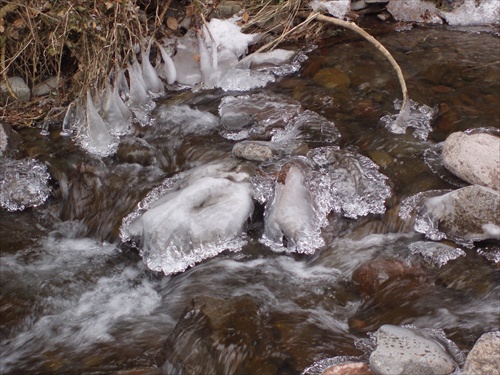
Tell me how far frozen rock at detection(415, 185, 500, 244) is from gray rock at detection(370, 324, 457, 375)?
3.03ft

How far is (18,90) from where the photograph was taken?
15.5 ft

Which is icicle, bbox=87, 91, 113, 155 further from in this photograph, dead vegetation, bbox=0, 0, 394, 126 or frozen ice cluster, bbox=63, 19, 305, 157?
dead vegetation, bbox=0, 0, 394, 126

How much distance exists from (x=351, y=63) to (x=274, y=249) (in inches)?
90.8

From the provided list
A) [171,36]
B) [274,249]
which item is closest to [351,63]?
[171,36]

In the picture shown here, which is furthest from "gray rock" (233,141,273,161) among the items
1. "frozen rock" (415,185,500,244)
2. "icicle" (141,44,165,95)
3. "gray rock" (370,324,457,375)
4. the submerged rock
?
"gray rock" (370,324,457,375)

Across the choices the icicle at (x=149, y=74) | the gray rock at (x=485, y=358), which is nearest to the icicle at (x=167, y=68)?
the icicle at (x=149, y=74)

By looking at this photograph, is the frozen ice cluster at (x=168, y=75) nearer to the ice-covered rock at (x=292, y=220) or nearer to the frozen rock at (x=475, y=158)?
the ice-covered rock at (x=292, y=220)

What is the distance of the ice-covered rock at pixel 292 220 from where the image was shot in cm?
350

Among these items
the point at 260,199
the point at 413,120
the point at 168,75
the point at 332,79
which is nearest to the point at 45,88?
the point at 168,75

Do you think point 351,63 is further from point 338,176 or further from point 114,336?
point 114,336

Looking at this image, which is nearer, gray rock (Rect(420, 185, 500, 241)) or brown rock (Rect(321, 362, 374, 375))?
brown rock (Rect(321, 362, 374, 375))

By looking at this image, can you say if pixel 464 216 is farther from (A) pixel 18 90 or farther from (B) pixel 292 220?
(A) pixel 18 90

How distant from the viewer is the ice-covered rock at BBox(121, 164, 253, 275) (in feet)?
11.5

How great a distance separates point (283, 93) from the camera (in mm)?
4820
